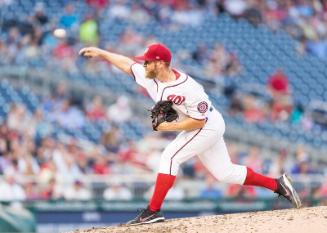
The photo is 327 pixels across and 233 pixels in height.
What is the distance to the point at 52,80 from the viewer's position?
17.3 metres

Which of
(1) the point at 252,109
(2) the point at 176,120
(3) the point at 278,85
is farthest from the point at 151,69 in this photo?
(3) the point at 278,85

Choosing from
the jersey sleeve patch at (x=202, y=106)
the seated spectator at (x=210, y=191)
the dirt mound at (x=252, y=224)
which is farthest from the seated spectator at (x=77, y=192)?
the jersey sleeve patch at (x=202, y=106)

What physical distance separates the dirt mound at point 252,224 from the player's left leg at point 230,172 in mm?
240

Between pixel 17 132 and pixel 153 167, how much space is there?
1956mm

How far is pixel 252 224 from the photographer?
8.97 metres

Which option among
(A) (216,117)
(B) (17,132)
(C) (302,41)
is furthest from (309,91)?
(A) (216,117)

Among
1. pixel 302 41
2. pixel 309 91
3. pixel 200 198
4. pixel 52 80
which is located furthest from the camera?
pixel 302 41

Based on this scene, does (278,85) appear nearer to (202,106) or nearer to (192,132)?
(192,132)

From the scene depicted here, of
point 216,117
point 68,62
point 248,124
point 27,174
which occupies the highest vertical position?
point 68,62

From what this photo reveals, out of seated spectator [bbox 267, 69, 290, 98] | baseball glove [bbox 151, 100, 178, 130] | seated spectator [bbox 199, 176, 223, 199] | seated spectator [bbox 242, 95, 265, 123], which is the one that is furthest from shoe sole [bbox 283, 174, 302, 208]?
seated spectator [bbox 267, 69, 290, 98]

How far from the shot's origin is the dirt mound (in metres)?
8.77

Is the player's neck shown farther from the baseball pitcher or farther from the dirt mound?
the dirt mound

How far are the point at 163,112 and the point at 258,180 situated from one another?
45.6 inches

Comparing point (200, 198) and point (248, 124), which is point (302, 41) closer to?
point (248, 124)
